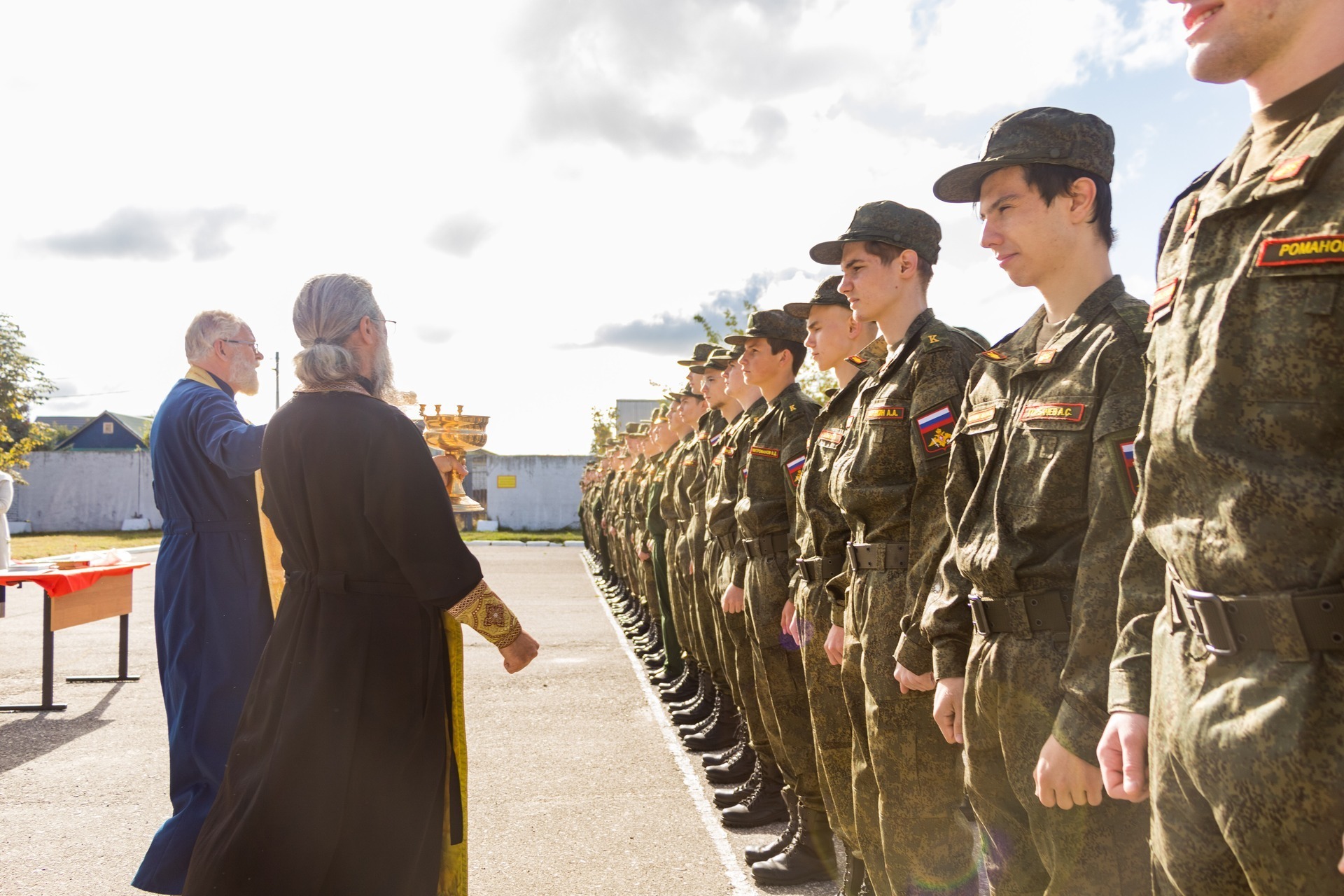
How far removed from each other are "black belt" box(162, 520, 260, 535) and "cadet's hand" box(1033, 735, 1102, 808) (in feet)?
11.1

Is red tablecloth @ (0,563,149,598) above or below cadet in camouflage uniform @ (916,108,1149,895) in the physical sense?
below

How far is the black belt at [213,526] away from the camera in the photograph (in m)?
4.22

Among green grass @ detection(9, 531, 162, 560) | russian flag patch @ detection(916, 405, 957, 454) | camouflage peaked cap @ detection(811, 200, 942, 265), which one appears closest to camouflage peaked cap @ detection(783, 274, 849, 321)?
camouflage peaked cap @ detection(811, 200, 942, 265)

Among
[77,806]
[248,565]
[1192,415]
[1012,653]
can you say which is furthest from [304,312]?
[77,806]

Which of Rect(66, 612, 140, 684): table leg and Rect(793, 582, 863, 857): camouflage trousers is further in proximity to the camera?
Rect(66, 612, 140, 684): table leg

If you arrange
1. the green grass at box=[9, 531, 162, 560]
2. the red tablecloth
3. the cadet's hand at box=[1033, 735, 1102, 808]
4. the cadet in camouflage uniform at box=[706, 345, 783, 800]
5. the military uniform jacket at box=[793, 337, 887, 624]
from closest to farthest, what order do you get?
the cadet's hand at box=[1033, 735, 1102, 808] → the military uniform jacket at box=[793, 337, 887, 624] → the cadet in camouflage uniform at box=[706, 345, 783, 800] → the red tablecloth → the green grass at box=[9, 531, 162, 560]

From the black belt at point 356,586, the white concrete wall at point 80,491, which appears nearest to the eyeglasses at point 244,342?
the black belt at point 356,586

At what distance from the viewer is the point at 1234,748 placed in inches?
53.7

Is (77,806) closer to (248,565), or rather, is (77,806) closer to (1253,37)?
(248,565)

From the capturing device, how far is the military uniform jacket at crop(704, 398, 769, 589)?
524 centimetres

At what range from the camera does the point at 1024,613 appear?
219 centimetres

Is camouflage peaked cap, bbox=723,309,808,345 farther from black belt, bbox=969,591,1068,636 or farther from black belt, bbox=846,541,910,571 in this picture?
black belt, bbox=969,591,1068,636

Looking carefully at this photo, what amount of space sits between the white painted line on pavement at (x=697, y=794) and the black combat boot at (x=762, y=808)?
0.08m

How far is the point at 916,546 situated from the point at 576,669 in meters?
6.43
